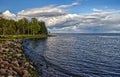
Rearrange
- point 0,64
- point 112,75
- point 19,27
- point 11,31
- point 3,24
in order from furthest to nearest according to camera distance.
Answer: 1. point 19,27
2. point 11,31
3. point 3,24
4. point 112,75
5. point 0,64

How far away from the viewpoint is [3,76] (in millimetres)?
19484

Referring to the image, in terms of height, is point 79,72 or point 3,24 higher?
point 3,24

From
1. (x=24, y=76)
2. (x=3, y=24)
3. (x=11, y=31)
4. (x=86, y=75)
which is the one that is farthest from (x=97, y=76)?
(x=11, y=31)

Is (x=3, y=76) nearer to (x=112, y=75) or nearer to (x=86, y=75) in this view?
(x=86, y=75)

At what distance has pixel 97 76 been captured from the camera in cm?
2830

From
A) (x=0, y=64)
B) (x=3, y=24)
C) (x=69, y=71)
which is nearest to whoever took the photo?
(x=0, y=64)

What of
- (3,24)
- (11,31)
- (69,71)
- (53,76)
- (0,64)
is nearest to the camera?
(0,64)

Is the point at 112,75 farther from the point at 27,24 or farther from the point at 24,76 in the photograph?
the point at 27,24

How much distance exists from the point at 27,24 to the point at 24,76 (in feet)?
519

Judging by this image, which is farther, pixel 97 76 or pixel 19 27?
pixel 19 27

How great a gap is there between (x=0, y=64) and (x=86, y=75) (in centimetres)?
1069

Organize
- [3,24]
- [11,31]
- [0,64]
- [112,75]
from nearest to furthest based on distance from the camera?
[0,64]
[112,75]
[3,24]
[11,31]

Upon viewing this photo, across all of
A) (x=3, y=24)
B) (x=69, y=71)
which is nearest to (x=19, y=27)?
(x=3, y=24)

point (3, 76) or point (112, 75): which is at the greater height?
point (3, 76)
